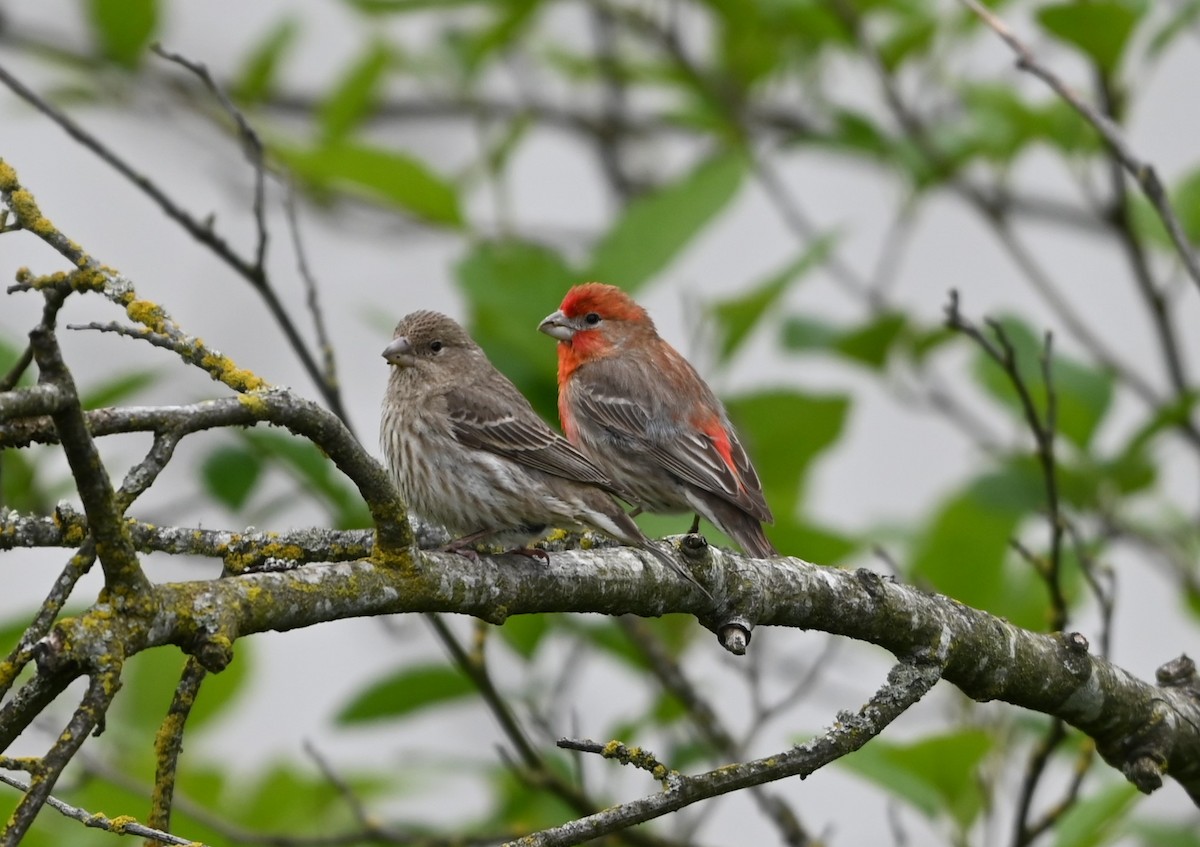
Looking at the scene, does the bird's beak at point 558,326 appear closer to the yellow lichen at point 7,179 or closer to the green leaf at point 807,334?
the green leaf at point 807,334

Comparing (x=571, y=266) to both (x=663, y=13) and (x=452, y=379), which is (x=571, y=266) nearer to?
(x=452, y=379)

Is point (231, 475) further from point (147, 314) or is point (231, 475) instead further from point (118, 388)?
point (147, 314)

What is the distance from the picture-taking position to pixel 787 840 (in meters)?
4.98

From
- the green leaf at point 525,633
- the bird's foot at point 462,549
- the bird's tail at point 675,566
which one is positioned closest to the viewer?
the bird's foot at point 462,549

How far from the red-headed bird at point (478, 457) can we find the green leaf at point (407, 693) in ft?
A: 3.19

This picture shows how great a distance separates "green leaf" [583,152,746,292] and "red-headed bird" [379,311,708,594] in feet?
1.83

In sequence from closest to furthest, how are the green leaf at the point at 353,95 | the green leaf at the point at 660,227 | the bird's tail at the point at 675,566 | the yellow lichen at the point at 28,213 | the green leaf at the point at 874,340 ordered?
the yellow lichen at the point at 28,213
the bird's tail at the point at 675,566
the green leaf at the point at 660,227
the green leaf at the point at 874,340
the green leaf at the point at 353,95

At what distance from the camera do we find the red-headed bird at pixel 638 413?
6.75 metres

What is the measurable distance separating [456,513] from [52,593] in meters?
2.47

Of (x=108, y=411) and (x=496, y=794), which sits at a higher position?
(x=496, y=794)

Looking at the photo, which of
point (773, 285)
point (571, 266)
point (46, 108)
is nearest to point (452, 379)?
point (571, 266)

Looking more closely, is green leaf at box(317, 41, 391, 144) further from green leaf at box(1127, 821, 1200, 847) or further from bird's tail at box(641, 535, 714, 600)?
green leaf at box(1127, 821, 1200, 847)

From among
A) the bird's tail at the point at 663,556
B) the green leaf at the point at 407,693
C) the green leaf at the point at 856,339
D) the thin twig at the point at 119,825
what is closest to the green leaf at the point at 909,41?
the green leaf at the point at 856,339

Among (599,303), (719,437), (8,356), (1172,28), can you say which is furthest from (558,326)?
(8,356)
